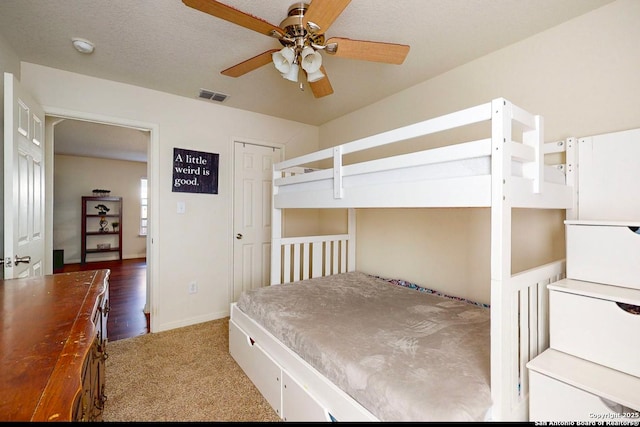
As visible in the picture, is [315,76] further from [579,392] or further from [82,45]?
[579,392]

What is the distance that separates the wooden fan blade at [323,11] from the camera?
1207 millimetres

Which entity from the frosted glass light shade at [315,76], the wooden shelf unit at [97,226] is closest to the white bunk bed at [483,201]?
the frosted glass light shade at [315,76]

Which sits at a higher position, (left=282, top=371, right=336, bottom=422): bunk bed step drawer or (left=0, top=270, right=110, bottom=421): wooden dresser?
(left=0, top=270, right=110, bottom=421): wooden dresser

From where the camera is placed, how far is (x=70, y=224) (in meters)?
5.89

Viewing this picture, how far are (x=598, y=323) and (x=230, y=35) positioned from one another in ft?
7.77

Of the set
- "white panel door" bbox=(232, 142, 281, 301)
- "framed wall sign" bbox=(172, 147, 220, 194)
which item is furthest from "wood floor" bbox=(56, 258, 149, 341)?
"framed wall sign" bbox=(172, 147, 220, 194)

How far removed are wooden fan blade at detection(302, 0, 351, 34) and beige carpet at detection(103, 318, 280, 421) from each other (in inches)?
80.1

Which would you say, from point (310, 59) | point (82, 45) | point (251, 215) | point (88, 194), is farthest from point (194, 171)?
point (88, 194)

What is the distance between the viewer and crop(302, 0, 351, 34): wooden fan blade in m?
1.21

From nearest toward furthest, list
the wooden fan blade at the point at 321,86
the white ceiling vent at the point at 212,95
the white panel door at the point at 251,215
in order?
the wooden fan blade at the point at 321,86 < the white ceiling vent at the point at 212,95 < the white panel door at the point at 251,215

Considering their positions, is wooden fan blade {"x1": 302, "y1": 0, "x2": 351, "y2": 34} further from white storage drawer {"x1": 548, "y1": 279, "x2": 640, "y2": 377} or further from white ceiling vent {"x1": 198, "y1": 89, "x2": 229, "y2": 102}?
white ceiling vent {"x1": 198, "y1": 89, "x2": 229, "y2": 102}

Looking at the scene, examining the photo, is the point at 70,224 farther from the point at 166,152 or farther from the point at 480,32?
the point at 480,32

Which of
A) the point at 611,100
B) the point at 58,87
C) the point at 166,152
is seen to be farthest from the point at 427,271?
the point at 58,87

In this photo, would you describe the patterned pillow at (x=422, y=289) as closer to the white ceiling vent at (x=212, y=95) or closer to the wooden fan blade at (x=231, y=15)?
the wooden fan blade at (x=231, y=15)
